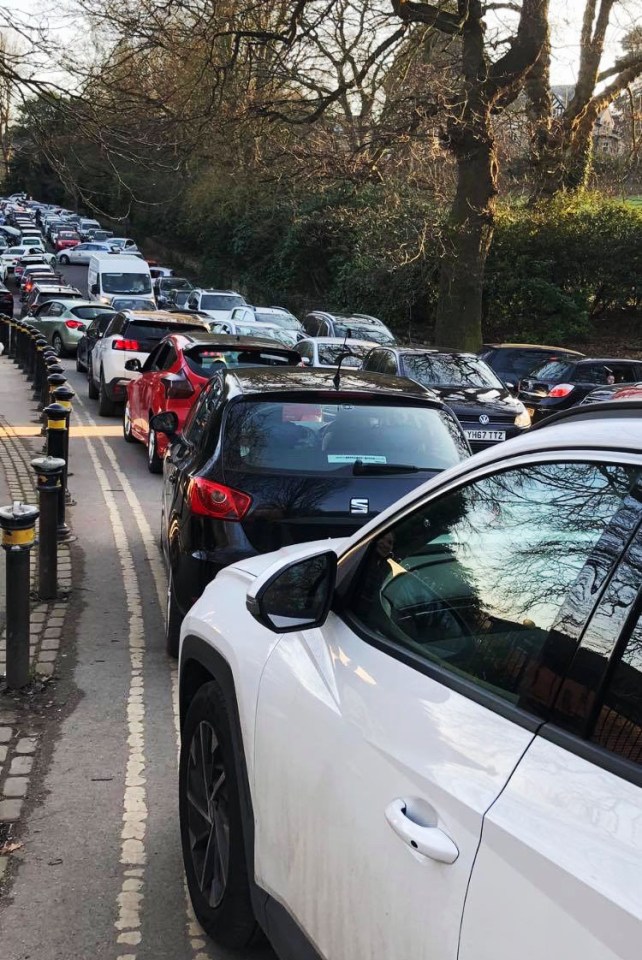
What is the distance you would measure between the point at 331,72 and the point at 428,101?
210cm

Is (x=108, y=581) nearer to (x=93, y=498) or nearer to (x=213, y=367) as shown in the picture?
(x=93, y=498)

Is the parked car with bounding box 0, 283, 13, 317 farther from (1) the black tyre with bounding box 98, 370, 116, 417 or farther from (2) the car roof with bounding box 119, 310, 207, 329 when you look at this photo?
(1) the black tyre with bounding box 98, 370, 116, 417

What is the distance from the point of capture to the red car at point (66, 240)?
73.7 meters

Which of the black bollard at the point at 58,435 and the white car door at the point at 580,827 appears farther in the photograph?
the black bollard at the point at 58,435

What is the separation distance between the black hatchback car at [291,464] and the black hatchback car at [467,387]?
21.0 feet

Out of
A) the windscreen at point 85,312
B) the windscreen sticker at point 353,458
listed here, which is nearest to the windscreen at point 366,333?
the windscreen at point 85,312

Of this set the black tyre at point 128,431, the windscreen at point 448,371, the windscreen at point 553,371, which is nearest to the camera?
the windscreen at point 448,371

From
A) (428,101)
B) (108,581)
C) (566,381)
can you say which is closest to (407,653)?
(108,581)

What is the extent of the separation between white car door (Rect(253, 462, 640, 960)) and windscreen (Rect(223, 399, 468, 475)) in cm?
268

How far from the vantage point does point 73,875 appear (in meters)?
3.81

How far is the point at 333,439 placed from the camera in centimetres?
567

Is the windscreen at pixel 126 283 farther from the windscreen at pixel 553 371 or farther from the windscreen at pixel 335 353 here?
the windscreen at pixel 553 371

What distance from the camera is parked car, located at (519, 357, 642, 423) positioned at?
685 inches

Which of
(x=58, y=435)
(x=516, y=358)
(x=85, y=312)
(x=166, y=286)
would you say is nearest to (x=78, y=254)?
(x=166, y=286)
